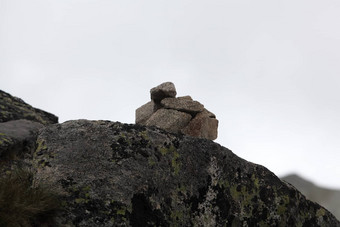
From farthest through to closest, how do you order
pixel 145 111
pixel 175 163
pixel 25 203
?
pixel 145 111 < pixel 175 163 < pixel 25 203

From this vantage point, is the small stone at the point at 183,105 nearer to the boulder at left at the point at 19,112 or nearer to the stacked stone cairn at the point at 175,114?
the stacked stone cairn at the point at 175,114

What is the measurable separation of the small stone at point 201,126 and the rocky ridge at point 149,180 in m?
19.4

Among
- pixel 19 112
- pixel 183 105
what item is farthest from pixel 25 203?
pixel 183 105

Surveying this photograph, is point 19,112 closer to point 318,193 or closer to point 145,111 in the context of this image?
point 318,193

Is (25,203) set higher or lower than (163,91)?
lower

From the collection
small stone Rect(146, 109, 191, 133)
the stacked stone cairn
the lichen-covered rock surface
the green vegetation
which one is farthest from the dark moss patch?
small stone Rect(146, 109, 191, 133)

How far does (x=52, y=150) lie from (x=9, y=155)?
3.69m

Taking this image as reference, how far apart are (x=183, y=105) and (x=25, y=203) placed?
23007 mm

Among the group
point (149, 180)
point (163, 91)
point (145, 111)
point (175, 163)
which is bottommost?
point (149, 180)

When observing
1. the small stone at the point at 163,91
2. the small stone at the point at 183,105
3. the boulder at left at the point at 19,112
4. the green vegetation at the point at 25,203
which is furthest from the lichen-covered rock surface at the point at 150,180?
the small stone at the point at 163,91

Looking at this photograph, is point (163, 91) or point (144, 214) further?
point (163, 91)

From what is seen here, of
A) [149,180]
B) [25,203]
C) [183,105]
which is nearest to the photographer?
[25,203]

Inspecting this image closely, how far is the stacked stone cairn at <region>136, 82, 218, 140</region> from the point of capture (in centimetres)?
2564

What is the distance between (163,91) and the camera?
88.7ft
